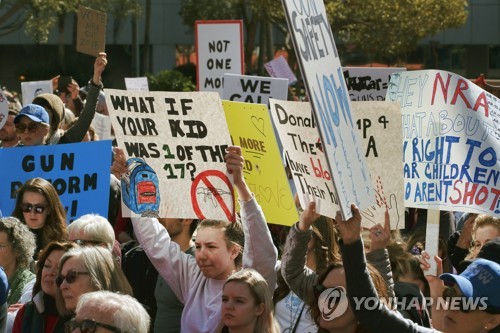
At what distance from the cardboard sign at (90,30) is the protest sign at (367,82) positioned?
7.70ft

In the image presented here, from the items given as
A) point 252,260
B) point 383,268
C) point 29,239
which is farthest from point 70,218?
point 383,268

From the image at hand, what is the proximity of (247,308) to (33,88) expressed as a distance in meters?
10.0

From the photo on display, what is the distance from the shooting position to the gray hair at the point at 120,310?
470 centimetres

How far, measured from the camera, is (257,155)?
277 inches

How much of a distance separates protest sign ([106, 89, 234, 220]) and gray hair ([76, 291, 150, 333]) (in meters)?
1.84

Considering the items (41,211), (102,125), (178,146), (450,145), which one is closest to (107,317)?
(178,146)

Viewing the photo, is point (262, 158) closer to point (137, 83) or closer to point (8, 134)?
point (8, 134)

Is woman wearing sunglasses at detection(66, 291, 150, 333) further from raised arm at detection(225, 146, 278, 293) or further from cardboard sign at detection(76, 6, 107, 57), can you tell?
cardboard sign at detection(76, 6, 107, 57)

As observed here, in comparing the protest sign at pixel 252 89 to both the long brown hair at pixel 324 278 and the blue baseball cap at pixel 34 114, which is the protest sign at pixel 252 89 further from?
the long brown hair at pixel 324 278

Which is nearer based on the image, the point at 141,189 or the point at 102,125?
the point at 141,189

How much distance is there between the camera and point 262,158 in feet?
23.0

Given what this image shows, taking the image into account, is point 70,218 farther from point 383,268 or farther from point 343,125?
point 343,125

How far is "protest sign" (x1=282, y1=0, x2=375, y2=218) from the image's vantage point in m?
4.56

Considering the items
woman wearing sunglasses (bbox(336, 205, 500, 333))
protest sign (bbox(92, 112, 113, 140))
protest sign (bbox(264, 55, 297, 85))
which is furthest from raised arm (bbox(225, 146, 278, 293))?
protest sign (bbox(264, 55, 297, 85))
